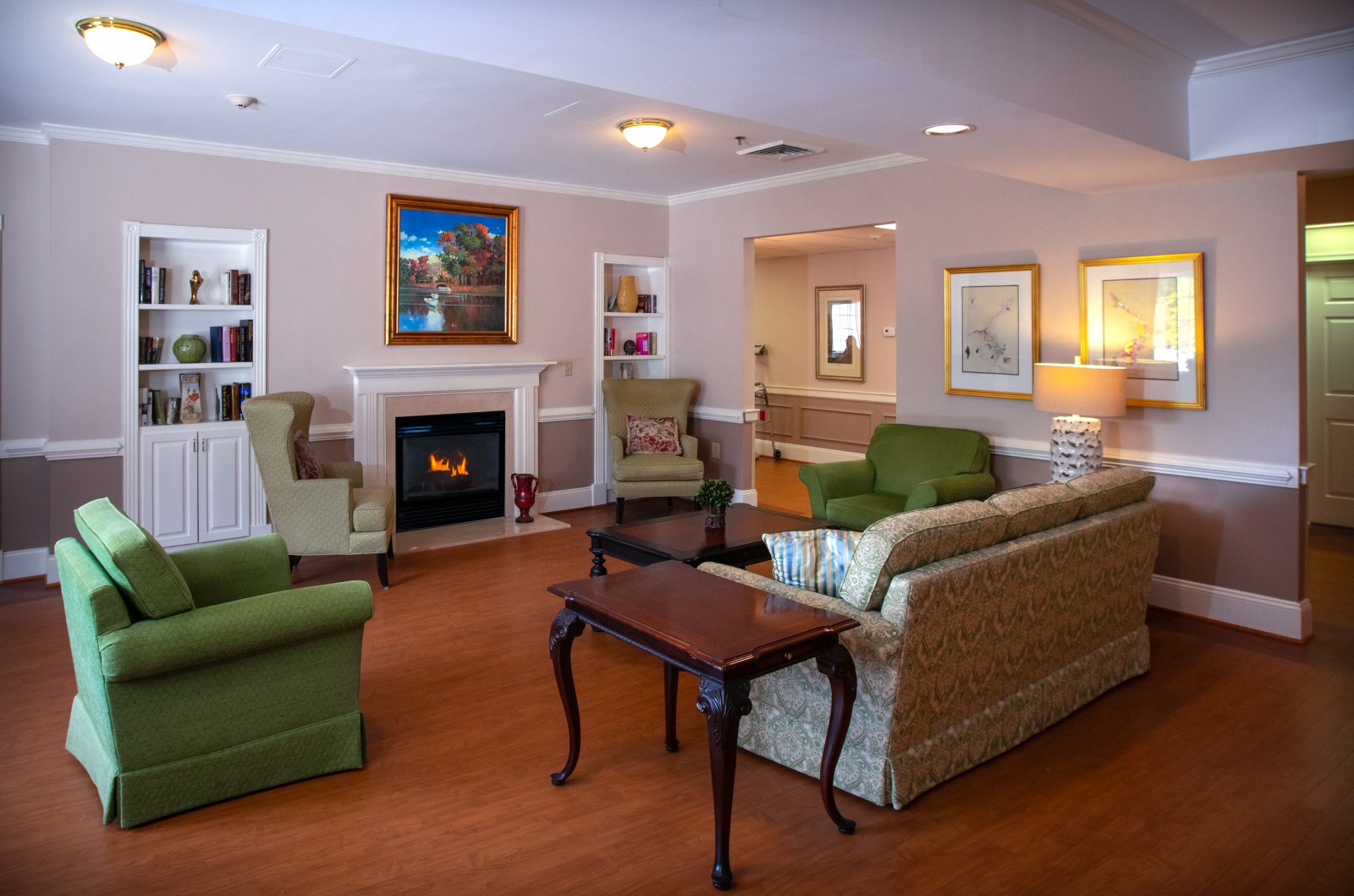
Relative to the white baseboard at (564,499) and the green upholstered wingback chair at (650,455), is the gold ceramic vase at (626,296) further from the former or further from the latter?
the white baseboard at (564,499)

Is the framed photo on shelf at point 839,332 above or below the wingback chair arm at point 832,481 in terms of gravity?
above

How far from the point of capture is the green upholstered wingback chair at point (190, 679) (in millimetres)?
2748

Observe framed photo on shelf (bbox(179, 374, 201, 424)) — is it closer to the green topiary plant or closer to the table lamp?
the green topiary plant

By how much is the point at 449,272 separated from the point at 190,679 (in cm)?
455

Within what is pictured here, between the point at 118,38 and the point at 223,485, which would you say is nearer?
the point at 118,38

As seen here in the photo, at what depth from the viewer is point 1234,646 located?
4.51 m

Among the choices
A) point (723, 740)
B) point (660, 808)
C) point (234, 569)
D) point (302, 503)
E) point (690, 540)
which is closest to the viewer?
point (723, 740)

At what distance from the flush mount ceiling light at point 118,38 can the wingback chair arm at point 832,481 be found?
392 centimetres

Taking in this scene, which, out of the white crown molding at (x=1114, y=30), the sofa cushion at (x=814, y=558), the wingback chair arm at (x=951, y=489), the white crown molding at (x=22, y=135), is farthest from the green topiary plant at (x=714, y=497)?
the white crown molding at (x=22, y=135)

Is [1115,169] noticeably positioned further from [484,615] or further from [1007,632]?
[484,615]

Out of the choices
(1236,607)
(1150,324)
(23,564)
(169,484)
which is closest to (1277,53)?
(1150,324)

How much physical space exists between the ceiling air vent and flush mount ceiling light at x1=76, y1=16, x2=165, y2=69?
3.39 metres

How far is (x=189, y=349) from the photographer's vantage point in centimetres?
581

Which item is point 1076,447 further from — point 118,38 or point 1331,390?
point 118,38
